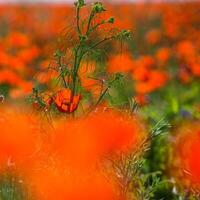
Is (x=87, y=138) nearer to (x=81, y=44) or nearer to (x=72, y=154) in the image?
(x=72, y=154)

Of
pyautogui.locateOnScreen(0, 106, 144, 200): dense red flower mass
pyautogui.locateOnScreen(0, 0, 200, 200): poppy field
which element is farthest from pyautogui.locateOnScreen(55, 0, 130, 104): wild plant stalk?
pyautogui.locateOnScreen(0, 106, 144, 200): dense red flower mass

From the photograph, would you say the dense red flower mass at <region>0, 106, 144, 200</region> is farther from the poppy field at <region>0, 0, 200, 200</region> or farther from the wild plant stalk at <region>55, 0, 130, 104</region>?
the wild plant stalk at <region>55, 0, 130, 104</region>

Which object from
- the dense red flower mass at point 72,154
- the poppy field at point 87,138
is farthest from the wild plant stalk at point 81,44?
the dense red flower mass at point 72,154

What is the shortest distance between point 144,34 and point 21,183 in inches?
285

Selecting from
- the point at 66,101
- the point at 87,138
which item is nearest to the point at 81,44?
the point at 66,101

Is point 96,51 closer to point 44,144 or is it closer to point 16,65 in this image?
point 44,144

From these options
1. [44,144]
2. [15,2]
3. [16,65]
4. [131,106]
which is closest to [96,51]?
[131,106]

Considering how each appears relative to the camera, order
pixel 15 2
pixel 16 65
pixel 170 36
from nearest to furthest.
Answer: pixel 16 65, pixel 170 36, pixel 15 2

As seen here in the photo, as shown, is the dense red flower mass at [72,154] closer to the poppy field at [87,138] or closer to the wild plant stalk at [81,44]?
the poppy field at [87,138]

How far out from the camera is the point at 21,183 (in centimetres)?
179

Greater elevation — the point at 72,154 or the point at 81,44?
the point at 81,44

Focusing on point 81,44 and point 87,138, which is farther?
point 81,44

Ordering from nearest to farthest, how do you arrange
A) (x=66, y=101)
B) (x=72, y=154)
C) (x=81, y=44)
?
(x=72, y=154) < (x=66, y=101) < (x=81, y=44)

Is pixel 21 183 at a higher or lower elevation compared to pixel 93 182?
lower
